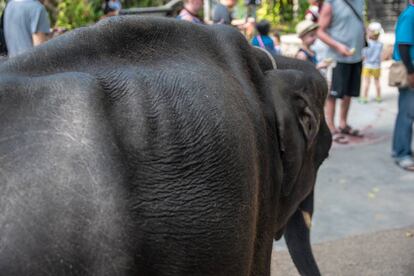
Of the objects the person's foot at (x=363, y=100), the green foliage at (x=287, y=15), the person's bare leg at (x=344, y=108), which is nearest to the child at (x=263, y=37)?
the person's bare leg at (x=344, y=108)

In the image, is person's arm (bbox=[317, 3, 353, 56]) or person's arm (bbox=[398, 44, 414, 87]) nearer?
person's arm (bbox=[398, 44, 414, 87])

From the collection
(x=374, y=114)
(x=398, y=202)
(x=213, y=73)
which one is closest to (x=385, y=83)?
(x=374, y=114)

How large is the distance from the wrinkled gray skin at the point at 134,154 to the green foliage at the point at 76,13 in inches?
459

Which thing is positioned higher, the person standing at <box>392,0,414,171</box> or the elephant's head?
the elephant's head

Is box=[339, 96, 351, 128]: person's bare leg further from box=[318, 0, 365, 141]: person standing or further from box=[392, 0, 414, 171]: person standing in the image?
box=[392, 0, 414, 171]: person standing

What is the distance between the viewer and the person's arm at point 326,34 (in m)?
6.41

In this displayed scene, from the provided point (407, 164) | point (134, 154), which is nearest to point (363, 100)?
point (407, 164)

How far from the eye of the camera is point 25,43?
17.3ft

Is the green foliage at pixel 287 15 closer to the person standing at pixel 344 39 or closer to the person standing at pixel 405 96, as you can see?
the person standing at pixel 344 39

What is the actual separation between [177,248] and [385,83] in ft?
30.5

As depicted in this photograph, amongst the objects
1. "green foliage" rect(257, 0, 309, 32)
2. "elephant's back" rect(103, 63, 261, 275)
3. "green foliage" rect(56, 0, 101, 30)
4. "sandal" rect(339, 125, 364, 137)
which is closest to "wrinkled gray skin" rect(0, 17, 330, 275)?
"elephant's back" rect(103, 63, 261, 275)

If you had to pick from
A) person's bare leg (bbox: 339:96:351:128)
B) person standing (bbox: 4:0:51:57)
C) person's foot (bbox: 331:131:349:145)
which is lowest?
person's foot (bbox: 331:131:349:145)

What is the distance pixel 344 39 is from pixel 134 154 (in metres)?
5.15

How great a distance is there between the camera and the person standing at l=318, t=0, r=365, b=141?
6426 millimetres
